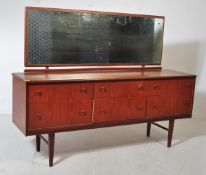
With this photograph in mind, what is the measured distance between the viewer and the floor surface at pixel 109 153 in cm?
281

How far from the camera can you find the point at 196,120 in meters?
4.54

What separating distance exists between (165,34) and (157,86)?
4.92 ft

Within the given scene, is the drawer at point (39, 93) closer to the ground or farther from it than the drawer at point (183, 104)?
farther from it

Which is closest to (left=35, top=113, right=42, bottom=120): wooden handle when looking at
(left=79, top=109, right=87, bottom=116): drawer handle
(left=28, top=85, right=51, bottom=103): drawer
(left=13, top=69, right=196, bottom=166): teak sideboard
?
(left=13, top=69, right=196, bottom=166): teak sideboard

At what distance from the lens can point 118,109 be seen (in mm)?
2949

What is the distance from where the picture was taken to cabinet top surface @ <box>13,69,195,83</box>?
105 inches

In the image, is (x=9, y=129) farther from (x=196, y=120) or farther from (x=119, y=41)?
(x=196, y=120)

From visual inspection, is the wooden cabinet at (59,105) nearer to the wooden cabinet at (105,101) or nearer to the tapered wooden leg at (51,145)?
the wooden cabinet at (105,101)

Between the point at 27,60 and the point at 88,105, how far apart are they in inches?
25.5

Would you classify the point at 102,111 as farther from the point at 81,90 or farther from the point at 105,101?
the point at 81,90

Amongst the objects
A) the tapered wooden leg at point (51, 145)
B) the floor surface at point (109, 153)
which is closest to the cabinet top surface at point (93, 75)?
the tapered wooden leg at point (51, 145)

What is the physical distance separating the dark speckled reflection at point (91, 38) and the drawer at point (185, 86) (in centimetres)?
38

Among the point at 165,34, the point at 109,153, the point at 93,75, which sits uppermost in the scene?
the point at 165,34

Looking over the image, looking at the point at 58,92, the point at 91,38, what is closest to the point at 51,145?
the point at 58,92
